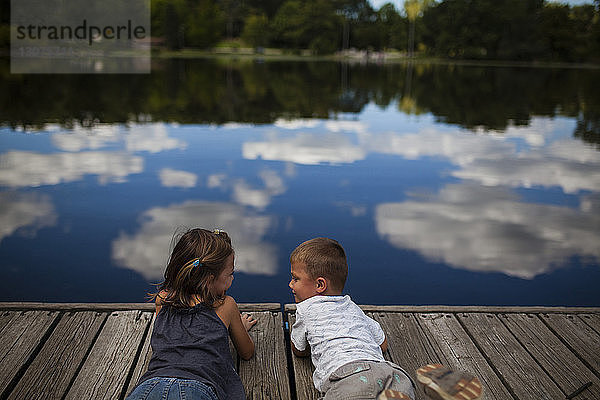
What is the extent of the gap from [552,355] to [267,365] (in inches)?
51.8

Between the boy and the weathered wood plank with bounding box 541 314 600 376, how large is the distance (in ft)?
3.26

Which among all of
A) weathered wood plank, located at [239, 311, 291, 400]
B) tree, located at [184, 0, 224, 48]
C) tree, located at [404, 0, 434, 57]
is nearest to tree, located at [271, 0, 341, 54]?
tree, located at [184, 0, 224, 48]

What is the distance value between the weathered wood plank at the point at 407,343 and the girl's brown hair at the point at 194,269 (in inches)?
36.3

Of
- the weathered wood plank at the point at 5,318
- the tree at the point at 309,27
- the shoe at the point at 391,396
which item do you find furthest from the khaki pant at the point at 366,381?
the tree at the point at 309,27

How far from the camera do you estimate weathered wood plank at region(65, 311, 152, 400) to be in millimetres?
2199

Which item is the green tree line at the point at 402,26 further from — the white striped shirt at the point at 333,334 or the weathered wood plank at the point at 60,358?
the white striped shirt at the point at 333,334

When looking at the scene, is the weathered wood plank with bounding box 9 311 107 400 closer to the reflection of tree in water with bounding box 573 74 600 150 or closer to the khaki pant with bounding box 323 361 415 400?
the khaki pant with bounding box 323 361 415 400

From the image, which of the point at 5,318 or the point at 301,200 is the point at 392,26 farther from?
the point at 5,318

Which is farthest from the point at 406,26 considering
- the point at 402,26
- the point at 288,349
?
the point at 288,349

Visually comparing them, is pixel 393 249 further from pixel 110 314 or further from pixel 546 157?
pixel 546 157

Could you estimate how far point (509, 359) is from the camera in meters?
2.53

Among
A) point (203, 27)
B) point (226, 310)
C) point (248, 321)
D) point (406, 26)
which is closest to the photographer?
point (226, 310)

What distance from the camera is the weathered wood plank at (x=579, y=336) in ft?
8.42

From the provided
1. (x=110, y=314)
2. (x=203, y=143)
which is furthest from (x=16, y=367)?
(x=203, y=143)
